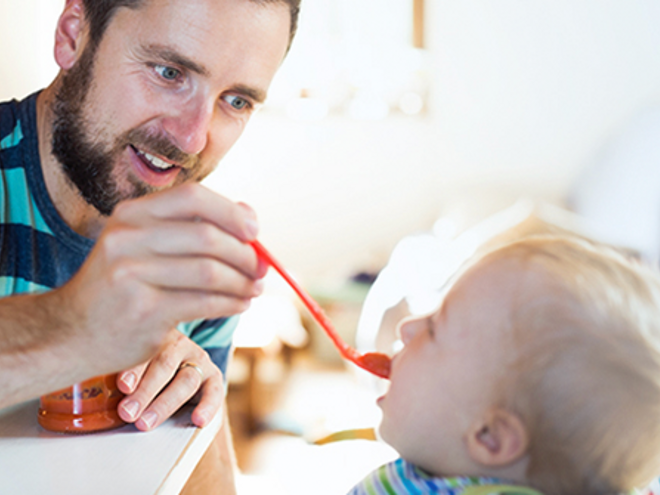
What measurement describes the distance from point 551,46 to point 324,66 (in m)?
1.21

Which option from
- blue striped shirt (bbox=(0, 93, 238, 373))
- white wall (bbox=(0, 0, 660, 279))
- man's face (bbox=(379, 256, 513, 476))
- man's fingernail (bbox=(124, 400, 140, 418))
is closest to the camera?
man's face (bbox=(379, 256, 513, 476))

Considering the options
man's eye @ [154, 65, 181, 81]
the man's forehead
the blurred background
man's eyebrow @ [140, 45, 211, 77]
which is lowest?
the blurred background

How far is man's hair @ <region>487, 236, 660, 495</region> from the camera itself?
2.27 feet

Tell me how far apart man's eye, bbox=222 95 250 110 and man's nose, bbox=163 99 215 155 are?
0.07 metres

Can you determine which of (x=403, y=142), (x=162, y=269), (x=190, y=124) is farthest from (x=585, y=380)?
(x=403, y=142)

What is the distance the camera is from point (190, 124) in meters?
1.33

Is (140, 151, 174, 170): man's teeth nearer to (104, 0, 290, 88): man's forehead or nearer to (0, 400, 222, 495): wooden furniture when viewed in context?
(104, 0, 290, 88): man's forehead

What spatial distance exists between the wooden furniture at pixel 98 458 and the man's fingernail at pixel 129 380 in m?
0.06

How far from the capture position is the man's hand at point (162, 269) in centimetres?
64

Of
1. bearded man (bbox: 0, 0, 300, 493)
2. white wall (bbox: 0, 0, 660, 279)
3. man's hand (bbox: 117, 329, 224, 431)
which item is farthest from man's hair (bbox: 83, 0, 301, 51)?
white wall (bbox: 0, 0, 660, 279)

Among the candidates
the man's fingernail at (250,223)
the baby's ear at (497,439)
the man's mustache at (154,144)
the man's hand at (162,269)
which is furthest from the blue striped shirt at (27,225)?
the baby's ear at (497,439)

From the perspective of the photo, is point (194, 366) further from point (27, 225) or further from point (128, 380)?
point (27, 225)

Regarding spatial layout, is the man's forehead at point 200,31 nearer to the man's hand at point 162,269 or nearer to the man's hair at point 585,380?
the man's hand at point 162,269

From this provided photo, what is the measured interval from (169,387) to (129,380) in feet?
0.23
